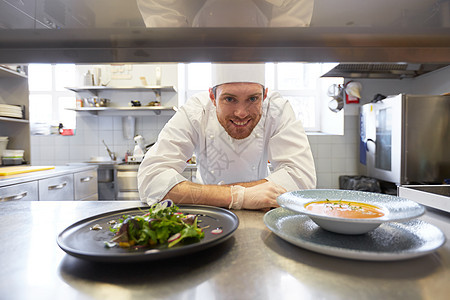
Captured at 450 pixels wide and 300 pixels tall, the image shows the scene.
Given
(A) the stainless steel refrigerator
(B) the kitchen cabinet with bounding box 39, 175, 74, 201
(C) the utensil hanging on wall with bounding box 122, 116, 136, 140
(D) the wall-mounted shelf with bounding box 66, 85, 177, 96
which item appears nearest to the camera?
(B) the kitchen cabinet with bounding box 39, 175, 74, 201

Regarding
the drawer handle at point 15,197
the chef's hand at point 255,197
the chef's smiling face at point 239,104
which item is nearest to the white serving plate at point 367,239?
the chef's hand at point 255,197

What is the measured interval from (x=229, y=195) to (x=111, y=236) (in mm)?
504

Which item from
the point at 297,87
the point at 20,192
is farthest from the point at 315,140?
the point at 20,192

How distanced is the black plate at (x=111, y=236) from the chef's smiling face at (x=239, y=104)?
626mm

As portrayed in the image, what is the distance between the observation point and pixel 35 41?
2.01 feet

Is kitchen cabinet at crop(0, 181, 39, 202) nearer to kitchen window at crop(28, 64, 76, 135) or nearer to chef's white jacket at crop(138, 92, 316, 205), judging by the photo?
chef's white jacket at crop(138, 92, 316, 205)

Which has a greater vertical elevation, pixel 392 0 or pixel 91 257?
pixel 392 0

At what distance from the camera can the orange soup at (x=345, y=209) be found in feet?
2.09

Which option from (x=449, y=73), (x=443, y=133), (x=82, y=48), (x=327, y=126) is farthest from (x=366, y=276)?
(x=327, y=126)

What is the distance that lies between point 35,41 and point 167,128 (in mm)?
894

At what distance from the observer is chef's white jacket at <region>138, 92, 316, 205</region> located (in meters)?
1.37

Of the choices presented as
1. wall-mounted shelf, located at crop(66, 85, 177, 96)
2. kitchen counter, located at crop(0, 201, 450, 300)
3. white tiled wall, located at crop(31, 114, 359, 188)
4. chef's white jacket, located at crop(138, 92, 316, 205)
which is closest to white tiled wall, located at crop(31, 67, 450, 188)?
white tiled wall, located at crop(31, 114, 359, 188)

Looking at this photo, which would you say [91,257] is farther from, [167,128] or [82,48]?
[167,128]

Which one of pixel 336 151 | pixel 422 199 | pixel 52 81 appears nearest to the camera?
pixel 422 199
